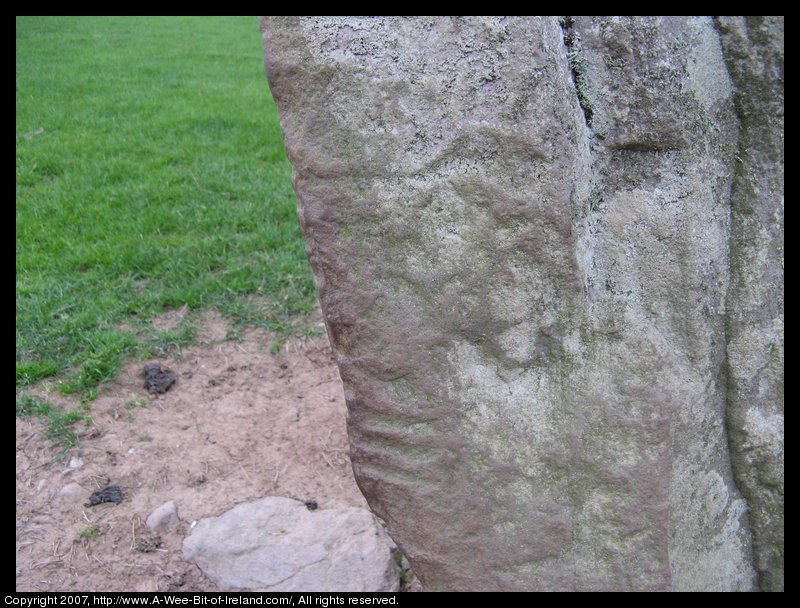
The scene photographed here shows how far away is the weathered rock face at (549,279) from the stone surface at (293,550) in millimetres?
384

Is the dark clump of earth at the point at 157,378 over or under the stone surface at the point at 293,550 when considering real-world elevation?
over

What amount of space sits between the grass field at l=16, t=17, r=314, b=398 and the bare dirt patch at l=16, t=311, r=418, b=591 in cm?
19

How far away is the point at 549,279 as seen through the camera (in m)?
1.47

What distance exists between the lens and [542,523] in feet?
5.25

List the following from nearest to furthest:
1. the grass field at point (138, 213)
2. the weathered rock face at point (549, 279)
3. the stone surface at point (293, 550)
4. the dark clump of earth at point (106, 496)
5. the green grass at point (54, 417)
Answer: the weathered rock face at point (549, 279) < the stone surface at point (293, 550) < the dark clump of earth at point (106, 496) < the green grass at point (54, 417) < the grass field at point (138, 213)

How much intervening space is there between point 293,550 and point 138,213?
2.28 m

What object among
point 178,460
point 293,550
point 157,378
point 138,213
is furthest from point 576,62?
point 138,213

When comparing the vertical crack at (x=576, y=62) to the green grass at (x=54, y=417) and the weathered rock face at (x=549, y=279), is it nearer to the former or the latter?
the weathered rock face at (x=549, y=279)

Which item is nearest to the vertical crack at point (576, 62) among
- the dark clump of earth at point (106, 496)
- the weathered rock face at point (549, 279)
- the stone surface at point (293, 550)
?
the weathered rock face at point (549, 279)

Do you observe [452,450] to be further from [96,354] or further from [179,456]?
[96,354]

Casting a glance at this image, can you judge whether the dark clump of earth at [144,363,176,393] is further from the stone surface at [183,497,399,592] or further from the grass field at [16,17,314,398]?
the stone surface at [183,497,399,592]

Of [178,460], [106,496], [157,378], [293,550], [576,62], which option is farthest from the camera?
[157,378]

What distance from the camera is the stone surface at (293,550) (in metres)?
1.98

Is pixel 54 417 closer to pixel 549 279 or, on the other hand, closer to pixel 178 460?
pixel 178 460
